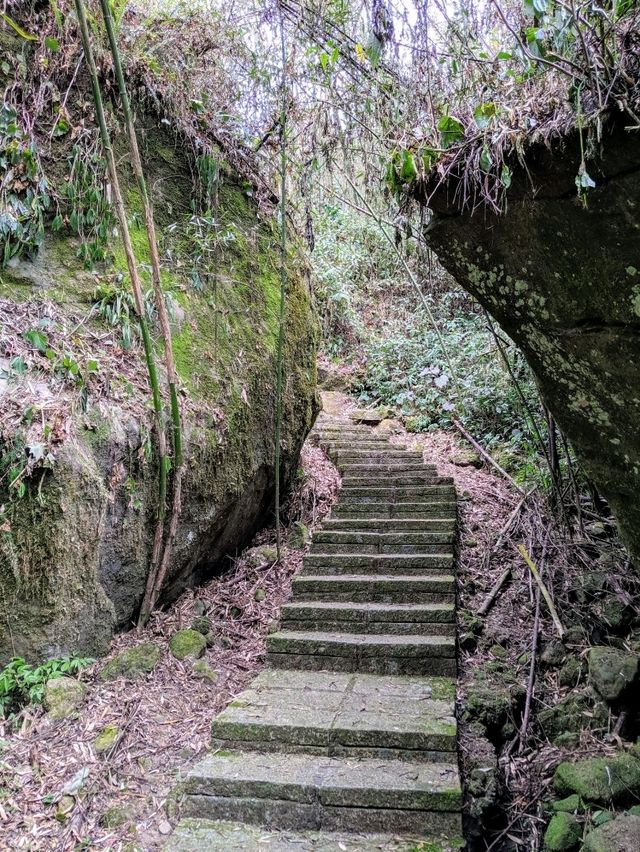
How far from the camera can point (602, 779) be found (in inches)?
123

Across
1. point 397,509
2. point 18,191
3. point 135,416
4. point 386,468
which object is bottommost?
point 397,509

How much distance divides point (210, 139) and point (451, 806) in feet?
19.4

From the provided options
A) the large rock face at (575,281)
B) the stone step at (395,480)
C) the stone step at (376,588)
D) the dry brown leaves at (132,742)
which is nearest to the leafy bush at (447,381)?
the stone step at (395,480)

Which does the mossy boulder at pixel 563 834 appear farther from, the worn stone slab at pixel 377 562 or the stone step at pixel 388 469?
the stone step at pixel 388 469

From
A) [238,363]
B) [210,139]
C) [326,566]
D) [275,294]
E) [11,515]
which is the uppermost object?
[210,139]

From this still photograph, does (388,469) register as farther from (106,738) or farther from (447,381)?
(106,738)

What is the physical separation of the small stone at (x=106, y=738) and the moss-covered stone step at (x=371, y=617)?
1729 mm

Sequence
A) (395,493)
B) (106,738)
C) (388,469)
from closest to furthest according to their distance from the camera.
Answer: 1. (106,738)
2. (395,493)
3. (388,469)

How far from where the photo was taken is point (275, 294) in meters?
6.25

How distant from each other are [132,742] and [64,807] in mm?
561

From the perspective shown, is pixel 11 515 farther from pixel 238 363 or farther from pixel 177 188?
pixel 177 188

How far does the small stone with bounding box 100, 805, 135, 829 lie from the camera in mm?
2924

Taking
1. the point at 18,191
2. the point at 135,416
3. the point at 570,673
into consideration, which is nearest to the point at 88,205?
the point at 18,191

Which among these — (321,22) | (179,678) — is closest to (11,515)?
(179,678)
